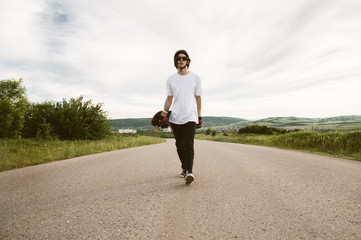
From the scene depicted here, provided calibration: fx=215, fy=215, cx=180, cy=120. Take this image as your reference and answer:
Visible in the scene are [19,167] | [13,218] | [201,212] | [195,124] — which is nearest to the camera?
[13,218]

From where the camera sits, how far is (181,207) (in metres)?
2.80

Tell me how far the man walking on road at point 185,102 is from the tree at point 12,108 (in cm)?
2808

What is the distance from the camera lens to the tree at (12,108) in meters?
30.4

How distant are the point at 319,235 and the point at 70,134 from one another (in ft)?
68.0

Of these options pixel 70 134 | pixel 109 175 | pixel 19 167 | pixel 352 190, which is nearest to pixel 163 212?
pixel 109 175

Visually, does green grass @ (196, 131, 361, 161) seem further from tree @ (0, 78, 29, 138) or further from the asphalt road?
tree @ (0, 78, 29, 138)

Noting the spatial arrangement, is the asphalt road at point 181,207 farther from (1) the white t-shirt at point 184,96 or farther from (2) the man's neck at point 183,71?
(2) the man's neck at point 183,71

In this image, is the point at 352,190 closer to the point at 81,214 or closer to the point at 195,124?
the point at 195,124

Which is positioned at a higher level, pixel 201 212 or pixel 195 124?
pixel 195 124

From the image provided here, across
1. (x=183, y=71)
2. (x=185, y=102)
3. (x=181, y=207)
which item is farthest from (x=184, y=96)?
(x=181, y=207)

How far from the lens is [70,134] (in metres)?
19.4

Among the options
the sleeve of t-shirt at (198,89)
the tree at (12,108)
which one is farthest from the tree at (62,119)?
the sleeve of t-shirt at (198,89)

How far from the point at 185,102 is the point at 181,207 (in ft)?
6.63

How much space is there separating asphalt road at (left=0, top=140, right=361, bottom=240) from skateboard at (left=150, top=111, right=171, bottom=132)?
1.11 m
